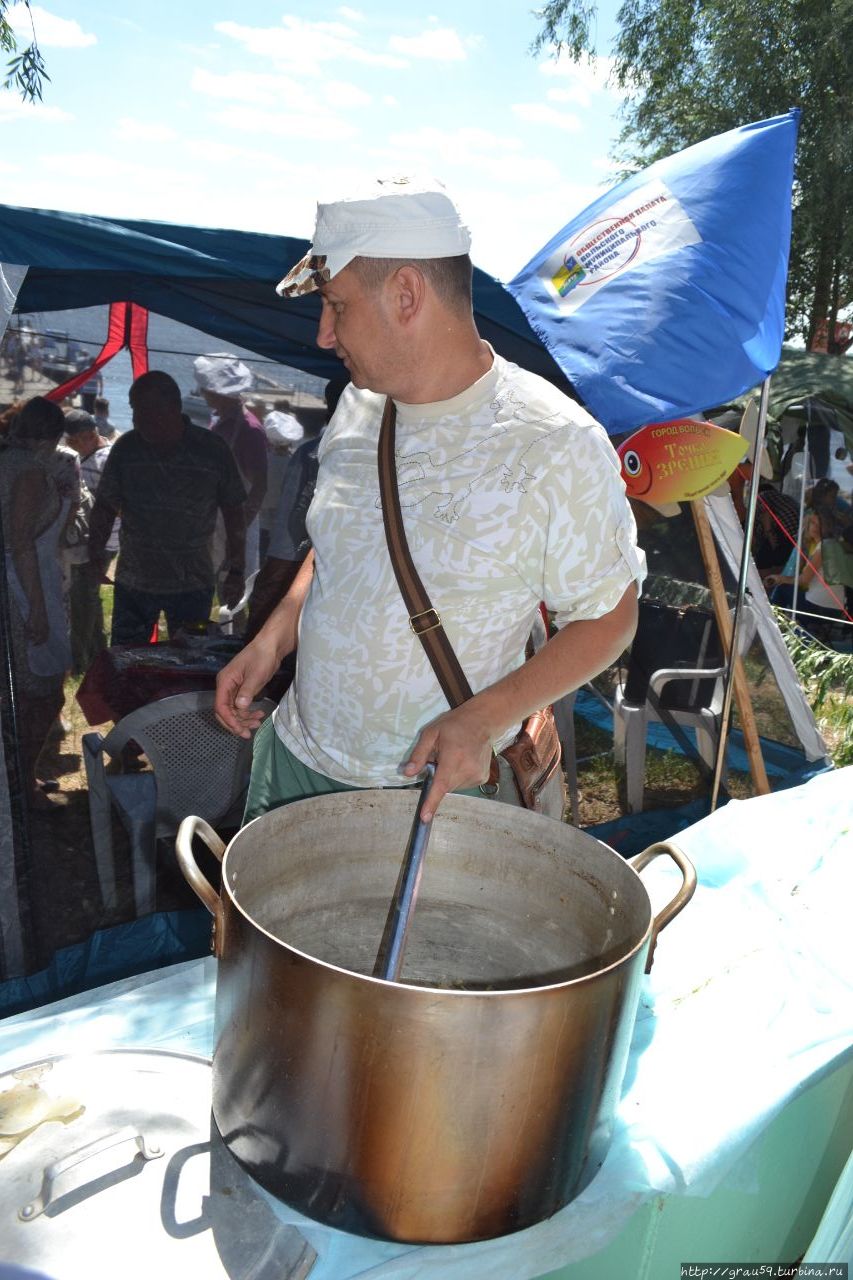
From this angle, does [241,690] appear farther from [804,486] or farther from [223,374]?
[804,486]

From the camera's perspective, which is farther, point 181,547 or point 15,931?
point 181,547

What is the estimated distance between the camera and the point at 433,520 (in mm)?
1424

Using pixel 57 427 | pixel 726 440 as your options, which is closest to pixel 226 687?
pixel 57 427

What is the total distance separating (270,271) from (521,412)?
4.85 feet

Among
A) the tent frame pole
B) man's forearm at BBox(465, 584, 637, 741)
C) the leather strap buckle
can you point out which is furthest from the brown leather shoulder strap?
the tent frame pole

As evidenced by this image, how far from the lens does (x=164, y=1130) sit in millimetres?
979

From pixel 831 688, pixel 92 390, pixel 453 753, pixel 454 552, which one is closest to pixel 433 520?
pixel 454 552

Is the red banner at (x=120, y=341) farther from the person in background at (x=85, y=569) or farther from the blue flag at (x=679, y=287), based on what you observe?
the blue flag at (x=679, y=287)

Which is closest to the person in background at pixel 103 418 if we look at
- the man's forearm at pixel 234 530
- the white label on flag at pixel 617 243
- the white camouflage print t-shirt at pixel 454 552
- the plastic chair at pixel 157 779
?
the man's forearm at pixel 234 530

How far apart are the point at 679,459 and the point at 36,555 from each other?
6.61ft

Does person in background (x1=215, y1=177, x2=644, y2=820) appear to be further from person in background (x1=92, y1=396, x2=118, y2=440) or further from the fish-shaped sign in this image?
person in background (x1=92, y1=396, x2=118, y2=440)

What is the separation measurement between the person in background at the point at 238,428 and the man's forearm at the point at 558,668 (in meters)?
2.38

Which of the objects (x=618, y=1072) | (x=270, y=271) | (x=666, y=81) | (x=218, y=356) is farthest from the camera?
(x=666, y=81)

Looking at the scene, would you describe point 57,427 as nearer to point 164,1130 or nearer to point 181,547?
point 181,547
